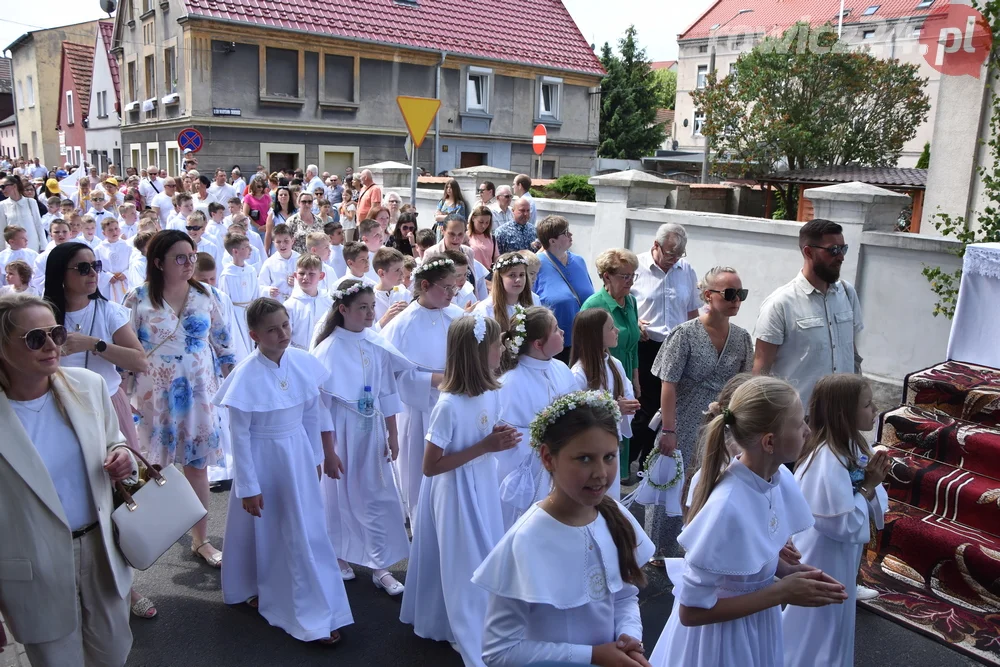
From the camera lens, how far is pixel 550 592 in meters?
2.37

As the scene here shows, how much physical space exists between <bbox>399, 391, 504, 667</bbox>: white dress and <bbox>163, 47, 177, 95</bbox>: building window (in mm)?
26130

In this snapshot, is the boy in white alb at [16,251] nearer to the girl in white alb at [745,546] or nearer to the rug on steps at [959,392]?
the girl in white alb at [745,546]

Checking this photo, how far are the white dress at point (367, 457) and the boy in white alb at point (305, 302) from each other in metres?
2.26

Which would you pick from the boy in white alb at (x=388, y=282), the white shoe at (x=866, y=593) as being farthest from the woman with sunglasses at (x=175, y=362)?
the white shoe at (x=866, y=593)

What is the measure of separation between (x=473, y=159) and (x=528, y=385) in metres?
26.8

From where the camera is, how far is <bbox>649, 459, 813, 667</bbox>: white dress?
2.68 metres

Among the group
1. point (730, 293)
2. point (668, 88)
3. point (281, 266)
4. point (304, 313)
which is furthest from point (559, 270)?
point (668, 88)

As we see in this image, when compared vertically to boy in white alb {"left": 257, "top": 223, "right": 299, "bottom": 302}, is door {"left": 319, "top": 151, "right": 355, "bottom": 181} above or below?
above

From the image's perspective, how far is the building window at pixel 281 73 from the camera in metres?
25.1

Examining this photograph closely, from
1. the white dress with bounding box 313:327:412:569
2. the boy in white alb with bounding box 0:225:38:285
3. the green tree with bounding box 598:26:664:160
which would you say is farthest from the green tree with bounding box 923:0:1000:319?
the green tree with bounding box 598:26:664:160

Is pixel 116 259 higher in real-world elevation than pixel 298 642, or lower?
higher

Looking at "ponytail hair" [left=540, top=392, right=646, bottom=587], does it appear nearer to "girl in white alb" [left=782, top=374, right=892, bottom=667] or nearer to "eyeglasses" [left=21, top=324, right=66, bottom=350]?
"girl in white alb" [left=782, top=374, right=892, bottom=667]

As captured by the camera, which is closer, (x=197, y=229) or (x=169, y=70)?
(x=197, y=229)

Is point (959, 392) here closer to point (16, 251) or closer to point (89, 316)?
point (89, 316)
